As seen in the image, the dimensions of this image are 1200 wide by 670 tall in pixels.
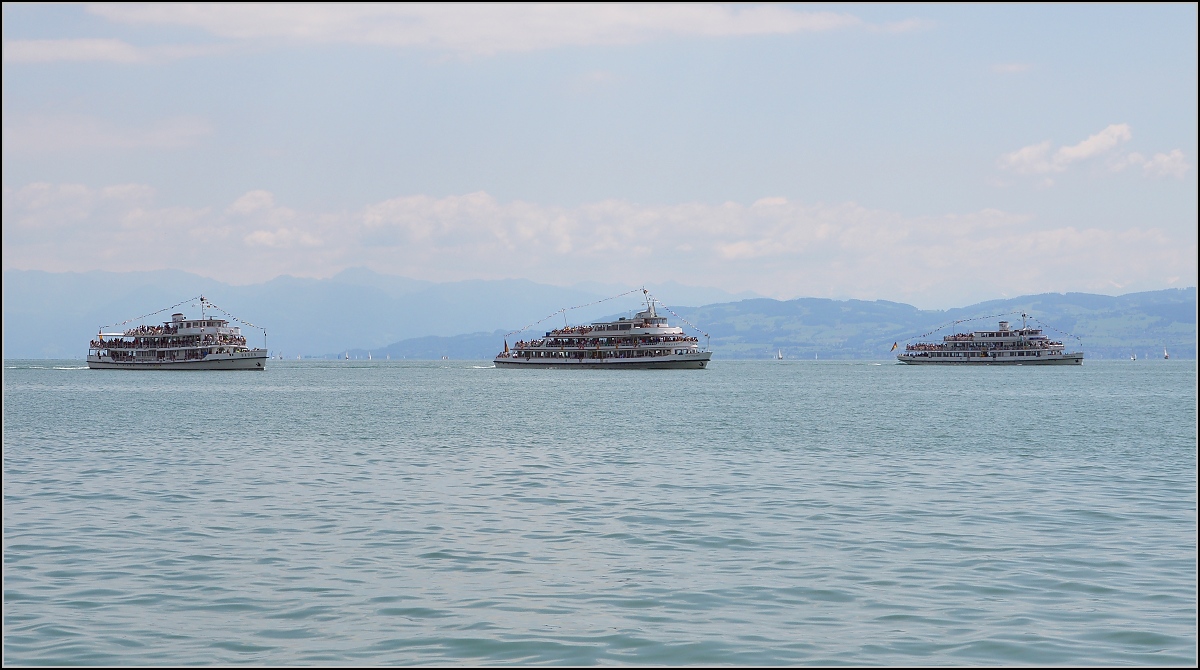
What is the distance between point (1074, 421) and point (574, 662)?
183 ft

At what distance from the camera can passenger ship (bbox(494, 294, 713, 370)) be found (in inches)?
7111

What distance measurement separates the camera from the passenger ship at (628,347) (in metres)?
181

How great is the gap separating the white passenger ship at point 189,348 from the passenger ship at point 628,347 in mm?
39659

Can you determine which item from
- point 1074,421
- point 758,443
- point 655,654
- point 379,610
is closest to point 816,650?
point 655,654

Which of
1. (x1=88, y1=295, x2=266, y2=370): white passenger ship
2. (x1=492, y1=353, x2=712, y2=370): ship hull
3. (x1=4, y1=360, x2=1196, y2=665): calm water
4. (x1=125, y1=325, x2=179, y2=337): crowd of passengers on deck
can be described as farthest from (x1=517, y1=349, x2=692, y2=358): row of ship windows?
(x1=4, y1=360, x2=1196, y2=665): calm water

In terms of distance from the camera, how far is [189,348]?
174m

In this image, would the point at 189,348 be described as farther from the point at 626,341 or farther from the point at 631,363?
the point at 631,363

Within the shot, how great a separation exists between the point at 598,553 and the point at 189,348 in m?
164

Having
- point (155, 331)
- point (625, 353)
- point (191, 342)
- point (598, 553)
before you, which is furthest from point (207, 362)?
point (598, 553)

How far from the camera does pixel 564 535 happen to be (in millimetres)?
22562

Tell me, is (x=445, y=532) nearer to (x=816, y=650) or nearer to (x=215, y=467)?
(x=816, y=650)

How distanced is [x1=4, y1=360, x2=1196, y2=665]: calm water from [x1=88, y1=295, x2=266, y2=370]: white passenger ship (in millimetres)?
130304

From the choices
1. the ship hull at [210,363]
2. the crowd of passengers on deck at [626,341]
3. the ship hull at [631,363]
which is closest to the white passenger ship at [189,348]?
the ship hull at [210,363]

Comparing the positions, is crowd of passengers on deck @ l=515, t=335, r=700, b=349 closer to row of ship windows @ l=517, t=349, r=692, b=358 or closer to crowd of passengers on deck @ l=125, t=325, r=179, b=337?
row of ship windows @ l=517, t=349, r=692, b=358
